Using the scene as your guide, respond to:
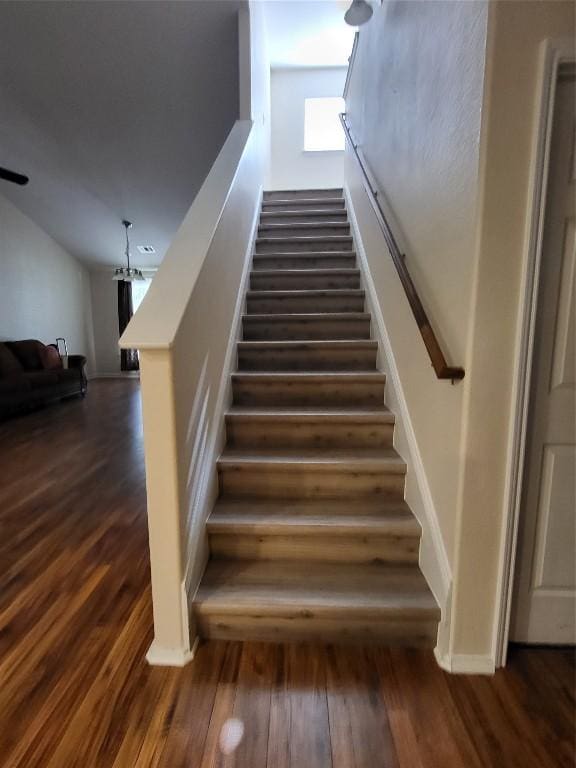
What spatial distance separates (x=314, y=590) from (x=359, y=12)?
3540 mm

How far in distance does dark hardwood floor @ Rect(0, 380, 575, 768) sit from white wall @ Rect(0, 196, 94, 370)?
5.81m

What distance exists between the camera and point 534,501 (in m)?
1.34

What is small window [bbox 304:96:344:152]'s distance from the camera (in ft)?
18.9

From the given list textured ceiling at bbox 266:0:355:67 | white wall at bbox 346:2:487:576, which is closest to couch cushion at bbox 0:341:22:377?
white wall at bbox 346:2:487:576

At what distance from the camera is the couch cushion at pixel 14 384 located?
4.58 metres

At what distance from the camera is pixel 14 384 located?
4.71 m

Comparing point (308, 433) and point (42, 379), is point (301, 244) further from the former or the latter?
point (42, 379)

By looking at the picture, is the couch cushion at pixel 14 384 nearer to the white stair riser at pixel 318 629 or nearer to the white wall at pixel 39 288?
the white wall at pixel 39 288

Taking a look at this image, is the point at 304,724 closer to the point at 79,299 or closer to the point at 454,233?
the point at 454,233

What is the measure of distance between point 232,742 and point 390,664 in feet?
1.88

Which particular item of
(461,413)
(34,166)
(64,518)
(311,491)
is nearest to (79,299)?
(34,166)

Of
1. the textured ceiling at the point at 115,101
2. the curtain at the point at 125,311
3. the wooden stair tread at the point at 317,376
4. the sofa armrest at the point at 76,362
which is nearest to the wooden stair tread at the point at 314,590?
the wooden stair tread at the point at 317,376

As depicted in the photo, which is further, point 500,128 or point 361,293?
point 361,293

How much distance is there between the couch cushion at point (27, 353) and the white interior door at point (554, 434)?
637 cm
